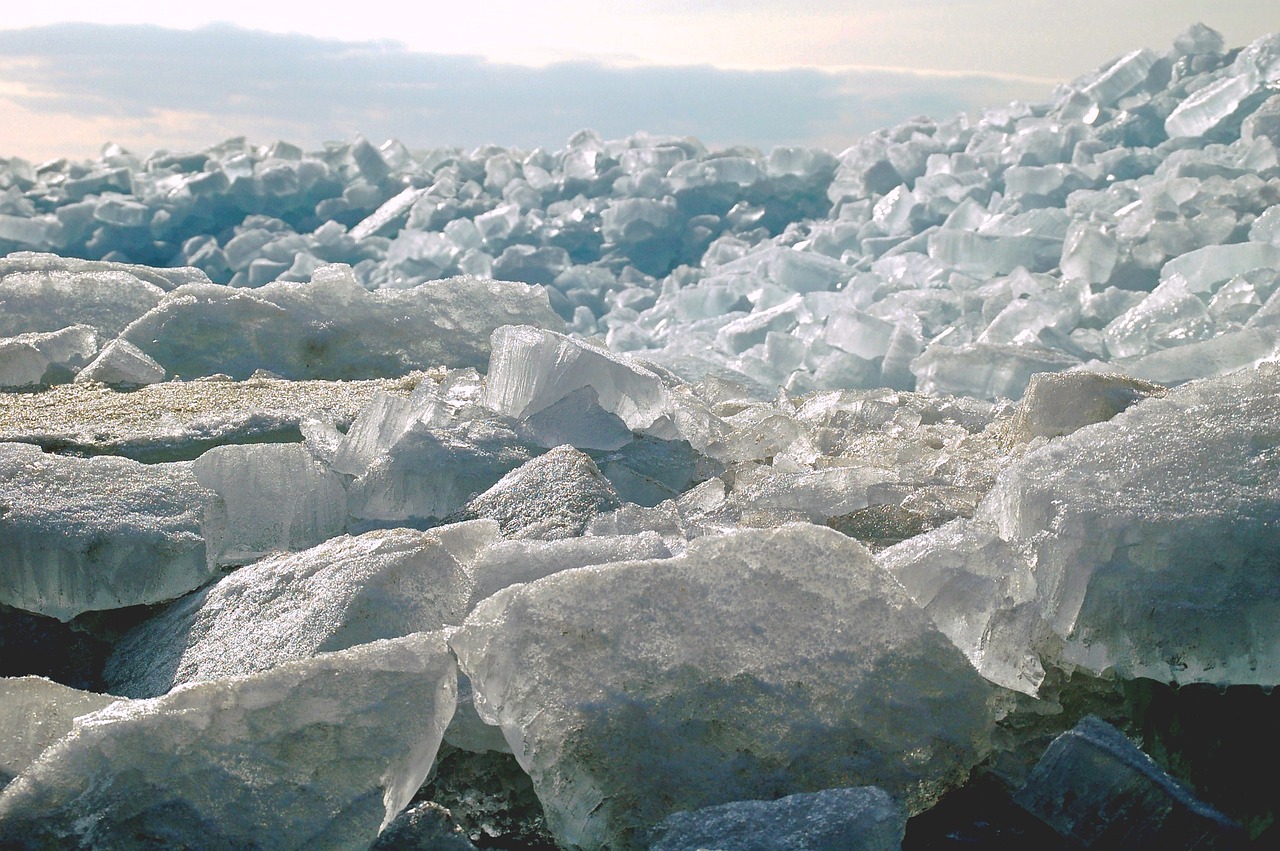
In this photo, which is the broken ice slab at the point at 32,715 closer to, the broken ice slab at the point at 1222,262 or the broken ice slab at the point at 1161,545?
the broken ice slab at the point at 1161,545

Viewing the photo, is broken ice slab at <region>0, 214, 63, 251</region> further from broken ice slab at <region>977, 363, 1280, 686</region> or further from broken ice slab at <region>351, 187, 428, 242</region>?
broken ice slab at <region>977, 363, 1280, 686</region>

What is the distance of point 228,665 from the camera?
1233 millimetres

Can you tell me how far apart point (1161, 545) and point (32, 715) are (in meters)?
1.14

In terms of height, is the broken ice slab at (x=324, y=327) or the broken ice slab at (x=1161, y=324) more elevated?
the broken ice slab at (x=324, y=327)

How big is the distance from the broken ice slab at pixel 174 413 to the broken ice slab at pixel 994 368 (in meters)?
2.47

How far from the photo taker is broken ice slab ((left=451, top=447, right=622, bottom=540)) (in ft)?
4.76

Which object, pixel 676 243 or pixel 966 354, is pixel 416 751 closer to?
pixel 966 354

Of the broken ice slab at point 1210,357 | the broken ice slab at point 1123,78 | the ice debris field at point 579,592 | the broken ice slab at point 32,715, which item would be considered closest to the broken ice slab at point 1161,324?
the broken ice slab at point 1210,357

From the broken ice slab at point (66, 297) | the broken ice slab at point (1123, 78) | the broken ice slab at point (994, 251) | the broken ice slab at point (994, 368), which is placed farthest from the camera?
the broken ice slab at point (1123, 78)

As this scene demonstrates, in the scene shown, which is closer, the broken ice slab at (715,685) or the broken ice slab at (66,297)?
the broken ice slab at (715,685)

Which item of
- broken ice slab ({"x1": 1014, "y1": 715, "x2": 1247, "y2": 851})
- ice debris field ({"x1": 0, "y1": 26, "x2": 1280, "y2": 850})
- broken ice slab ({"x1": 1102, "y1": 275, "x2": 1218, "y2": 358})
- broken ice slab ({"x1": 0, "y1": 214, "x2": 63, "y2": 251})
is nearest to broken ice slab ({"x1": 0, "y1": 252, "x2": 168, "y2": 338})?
ice debris field ({"x1": 0, "y1": 26, "x2": 1280, "y2": 850})

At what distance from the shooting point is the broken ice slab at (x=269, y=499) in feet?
5.22

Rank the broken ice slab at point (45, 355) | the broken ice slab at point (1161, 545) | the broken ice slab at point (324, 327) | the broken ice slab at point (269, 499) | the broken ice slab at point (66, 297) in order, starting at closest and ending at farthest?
the broken ice slab at point (1161, 545) < the broken ice slab at point (269, 499) < the broken ice slab at point (45, 355) < the broken ice slab at point (324, 327) < the broken ice slab at point (66, 297)

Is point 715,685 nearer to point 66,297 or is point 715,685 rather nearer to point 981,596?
→ point 981,596
